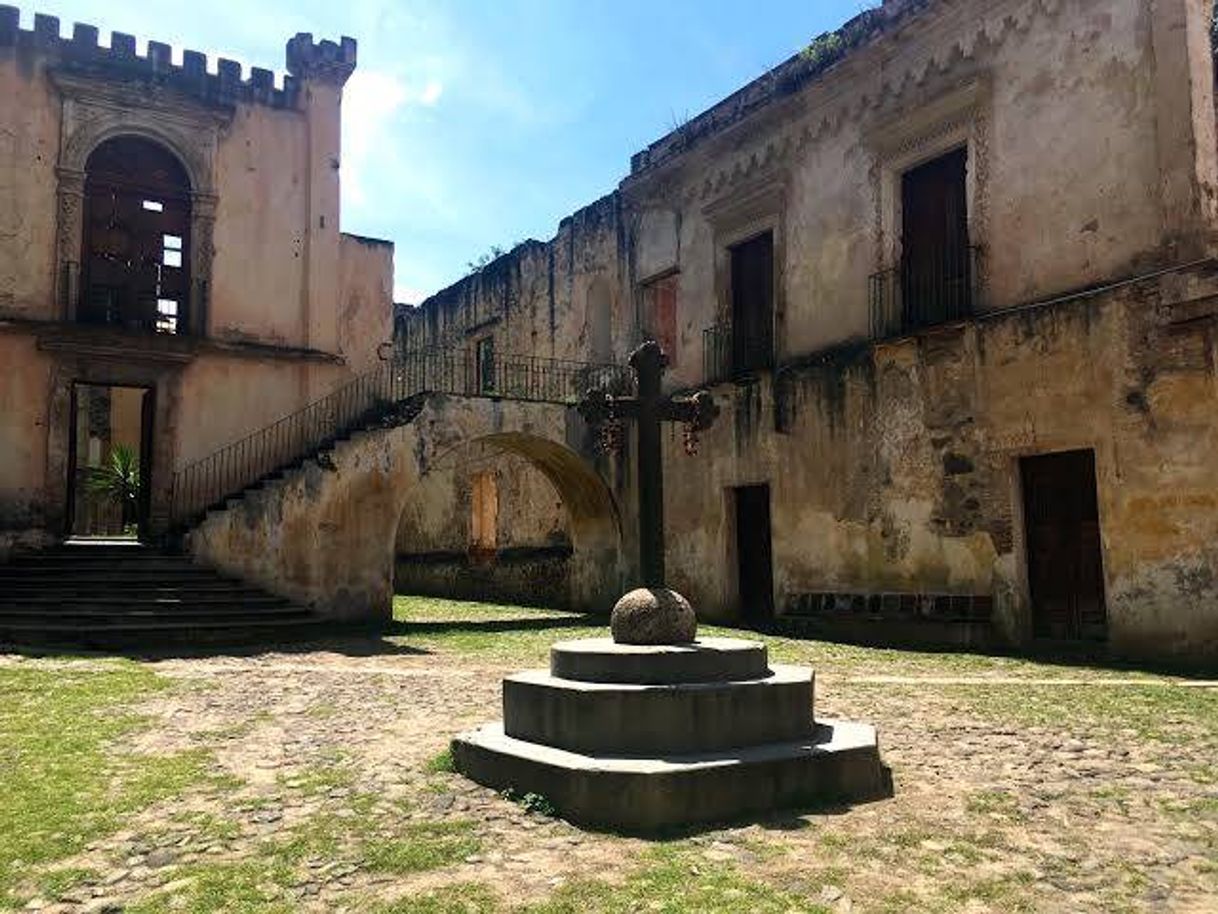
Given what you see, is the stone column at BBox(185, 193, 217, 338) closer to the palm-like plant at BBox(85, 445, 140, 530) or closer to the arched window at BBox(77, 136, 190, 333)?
the arched window at BBox(77, 136, 190, 333)

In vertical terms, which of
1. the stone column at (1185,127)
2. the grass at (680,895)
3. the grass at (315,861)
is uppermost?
the stone column at (1185,127)

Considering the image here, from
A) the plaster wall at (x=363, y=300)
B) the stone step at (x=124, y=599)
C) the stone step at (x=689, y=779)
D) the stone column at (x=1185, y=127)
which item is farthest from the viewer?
the plaster wall at (x=363, y=300)

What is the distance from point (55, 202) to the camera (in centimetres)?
1546

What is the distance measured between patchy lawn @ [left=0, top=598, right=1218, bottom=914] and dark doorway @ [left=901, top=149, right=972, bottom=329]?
19.3 feet

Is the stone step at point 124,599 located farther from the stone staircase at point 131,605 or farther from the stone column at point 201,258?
the stone column at point 201,258

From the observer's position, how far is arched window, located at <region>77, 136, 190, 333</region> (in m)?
15.9

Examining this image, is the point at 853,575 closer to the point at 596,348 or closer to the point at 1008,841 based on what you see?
the point at 596,348

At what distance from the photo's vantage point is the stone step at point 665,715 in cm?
489

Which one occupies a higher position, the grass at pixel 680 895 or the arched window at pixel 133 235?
the arched window at pixel 133 235

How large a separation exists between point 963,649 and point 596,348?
9.92 m

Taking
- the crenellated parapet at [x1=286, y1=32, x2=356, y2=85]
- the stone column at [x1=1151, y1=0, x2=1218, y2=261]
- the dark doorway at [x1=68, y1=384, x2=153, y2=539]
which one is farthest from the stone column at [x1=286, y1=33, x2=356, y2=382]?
the stone column at [x1=1151, y1=0, x2=1218, y2=261]

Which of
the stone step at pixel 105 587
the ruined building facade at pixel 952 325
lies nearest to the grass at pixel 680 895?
the ruined building facade at pixel 952 325

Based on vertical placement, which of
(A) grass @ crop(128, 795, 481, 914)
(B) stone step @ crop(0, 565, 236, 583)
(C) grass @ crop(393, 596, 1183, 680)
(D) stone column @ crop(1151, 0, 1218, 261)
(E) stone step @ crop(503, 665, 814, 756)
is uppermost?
(D) stone column @ crop(1151, 0, 1218, 261)

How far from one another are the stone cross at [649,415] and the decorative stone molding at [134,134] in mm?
12069
